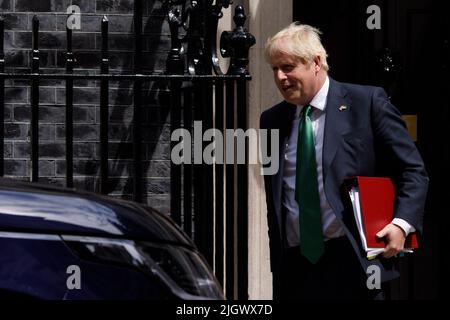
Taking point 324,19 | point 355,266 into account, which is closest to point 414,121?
point 324,19

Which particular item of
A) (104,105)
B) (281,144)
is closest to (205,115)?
(104,105)

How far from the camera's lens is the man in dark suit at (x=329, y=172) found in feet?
16.0

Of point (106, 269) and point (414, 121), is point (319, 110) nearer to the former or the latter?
point (106, 269)

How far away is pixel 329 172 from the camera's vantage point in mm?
4941

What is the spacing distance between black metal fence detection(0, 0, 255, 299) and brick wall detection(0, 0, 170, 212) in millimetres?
1237

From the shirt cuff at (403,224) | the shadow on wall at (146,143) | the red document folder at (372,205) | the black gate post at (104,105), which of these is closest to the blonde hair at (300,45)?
the red document folder at (372,205)

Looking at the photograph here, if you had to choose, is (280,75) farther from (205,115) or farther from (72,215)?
(72,215)

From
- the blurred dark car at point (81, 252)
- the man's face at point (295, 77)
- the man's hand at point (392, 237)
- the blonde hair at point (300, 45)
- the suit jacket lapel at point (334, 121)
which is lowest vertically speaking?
the man's hand at point (392, 237)

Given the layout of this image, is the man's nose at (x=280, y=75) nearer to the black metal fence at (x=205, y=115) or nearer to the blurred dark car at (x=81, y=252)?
the black metal fence at (x=205, y=115)

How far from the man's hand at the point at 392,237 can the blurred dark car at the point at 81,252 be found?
154cm

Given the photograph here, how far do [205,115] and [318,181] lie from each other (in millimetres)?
1116

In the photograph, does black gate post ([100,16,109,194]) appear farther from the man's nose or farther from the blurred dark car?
the blurred dark car

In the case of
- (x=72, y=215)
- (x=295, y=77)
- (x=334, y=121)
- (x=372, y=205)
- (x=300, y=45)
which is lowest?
(x=372, y=205)

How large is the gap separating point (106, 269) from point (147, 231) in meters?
0.21
